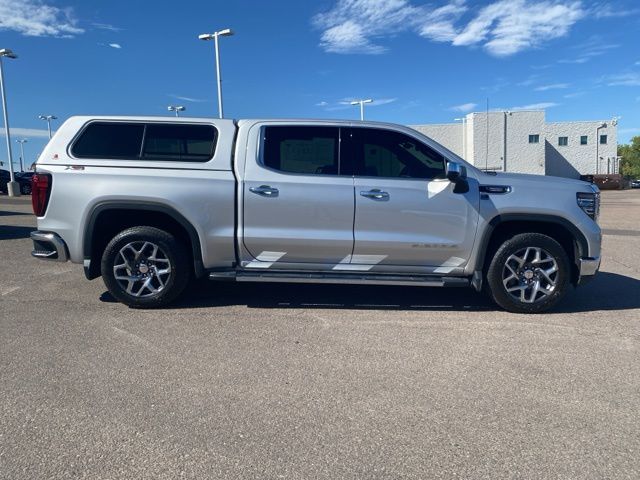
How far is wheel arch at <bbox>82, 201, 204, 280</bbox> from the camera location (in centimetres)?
508

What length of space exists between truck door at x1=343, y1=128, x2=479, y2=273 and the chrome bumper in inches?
121

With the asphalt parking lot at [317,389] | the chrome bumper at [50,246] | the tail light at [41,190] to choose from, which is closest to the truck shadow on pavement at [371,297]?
the asphalt parking lot at [317,389]

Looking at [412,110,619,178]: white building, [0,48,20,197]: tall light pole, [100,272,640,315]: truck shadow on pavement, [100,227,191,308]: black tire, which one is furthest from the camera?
[412,110,619,178]: white building

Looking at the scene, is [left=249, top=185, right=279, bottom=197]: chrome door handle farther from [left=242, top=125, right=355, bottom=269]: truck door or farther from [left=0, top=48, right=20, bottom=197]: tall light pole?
[left=0, top=48, right=20, bottom=197]: tall light pole

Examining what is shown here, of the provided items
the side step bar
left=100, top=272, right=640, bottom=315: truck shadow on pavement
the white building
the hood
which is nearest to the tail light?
left=100, top=272, right=640, bottom=315: truck shadow on pavement

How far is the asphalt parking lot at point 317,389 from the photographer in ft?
8.67

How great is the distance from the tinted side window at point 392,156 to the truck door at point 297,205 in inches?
8.5

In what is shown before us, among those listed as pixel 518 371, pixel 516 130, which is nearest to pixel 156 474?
pixel 518 371

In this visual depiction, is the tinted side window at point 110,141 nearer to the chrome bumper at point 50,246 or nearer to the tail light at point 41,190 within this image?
the tail light at point 41,190

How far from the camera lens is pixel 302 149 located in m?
5.29

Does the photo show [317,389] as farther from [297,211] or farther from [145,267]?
[145,267]

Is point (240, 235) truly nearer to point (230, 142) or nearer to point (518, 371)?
point (230, 142)

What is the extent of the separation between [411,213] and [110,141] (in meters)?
3.29

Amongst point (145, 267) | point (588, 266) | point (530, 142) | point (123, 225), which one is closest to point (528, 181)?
point (588, 266)
